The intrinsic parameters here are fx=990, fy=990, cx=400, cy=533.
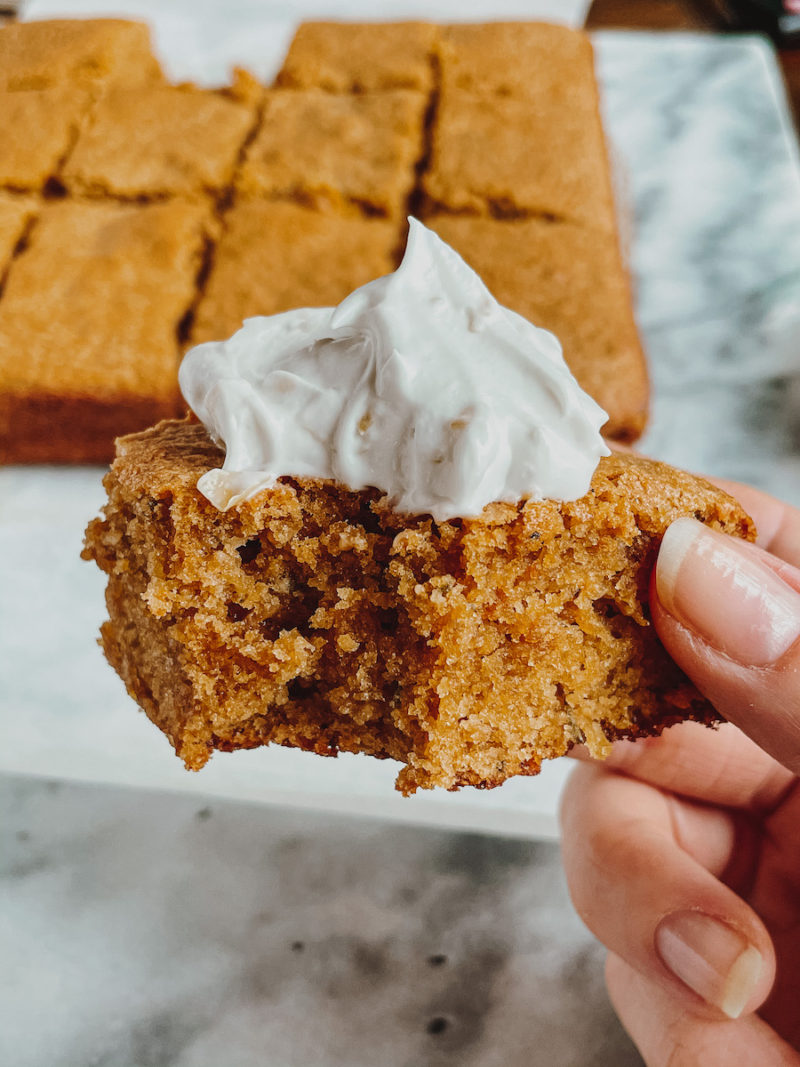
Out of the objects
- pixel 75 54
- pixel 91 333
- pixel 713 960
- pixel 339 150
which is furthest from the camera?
pixel 75 54

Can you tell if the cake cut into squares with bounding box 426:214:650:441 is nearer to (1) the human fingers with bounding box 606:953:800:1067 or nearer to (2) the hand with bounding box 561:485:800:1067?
(2) the hand with bounding box 561:485:800:1067

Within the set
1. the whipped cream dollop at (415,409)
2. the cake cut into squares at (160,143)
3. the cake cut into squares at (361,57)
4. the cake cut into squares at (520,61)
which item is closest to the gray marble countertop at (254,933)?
the whipped cream dollop at (415,409)

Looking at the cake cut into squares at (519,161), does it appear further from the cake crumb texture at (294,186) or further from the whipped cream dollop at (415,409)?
the whipped cream dollop at (415,409)

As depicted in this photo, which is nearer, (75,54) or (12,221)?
(12,221)

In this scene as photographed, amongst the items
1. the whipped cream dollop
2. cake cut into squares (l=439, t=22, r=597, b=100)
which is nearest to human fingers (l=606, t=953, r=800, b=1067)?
the whipped cream dollop

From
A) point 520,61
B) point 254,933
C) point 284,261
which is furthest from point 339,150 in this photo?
point 254,933

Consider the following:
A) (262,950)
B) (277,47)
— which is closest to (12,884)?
(262,950)

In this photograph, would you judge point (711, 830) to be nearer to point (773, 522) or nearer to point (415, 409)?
point (773, 522)

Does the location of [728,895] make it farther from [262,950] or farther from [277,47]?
[277,47]
